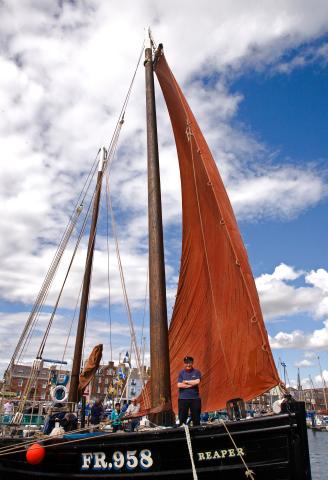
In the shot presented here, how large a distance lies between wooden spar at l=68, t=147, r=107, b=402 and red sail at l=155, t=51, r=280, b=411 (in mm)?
8127

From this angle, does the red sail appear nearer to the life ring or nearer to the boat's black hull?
the boat's black hull

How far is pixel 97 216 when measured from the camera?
20.1 meters

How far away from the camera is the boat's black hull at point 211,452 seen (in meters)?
5.33

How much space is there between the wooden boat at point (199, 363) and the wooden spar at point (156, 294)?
20 mm

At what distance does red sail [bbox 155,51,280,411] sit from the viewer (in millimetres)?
7523

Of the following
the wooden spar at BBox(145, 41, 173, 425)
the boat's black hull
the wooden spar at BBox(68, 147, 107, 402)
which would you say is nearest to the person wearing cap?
the wooden spar at BBox(145, 41, 173, 425)

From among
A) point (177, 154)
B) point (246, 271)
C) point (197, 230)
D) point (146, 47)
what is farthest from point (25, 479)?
point (146, 47)

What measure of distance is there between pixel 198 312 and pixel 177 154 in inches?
192

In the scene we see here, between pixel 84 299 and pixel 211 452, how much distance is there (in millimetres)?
13697

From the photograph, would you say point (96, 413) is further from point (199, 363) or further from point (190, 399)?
point (190, 399)

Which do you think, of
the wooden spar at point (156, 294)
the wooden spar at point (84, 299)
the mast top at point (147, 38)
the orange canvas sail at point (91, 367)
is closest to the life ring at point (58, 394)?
the orange canvas sail at point (91, 367)

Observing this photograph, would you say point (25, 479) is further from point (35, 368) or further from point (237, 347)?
point (35, 368)

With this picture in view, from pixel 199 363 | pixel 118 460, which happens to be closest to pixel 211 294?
pixel 199 363

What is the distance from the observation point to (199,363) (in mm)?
8586
